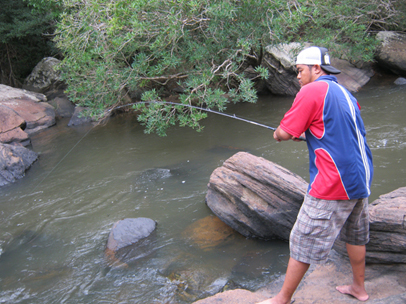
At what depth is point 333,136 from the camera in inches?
84.9

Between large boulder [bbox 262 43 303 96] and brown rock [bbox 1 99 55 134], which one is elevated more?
large boulder [bbox 262 43 303 96]

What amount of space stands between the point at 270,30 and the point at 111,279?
18.7 feet

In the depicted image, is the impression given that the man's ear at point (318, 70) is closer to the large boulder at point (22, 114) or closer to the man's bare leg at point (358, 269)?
the man's bare leg at point (358, 269)

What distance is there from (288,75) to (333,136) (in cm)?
1054

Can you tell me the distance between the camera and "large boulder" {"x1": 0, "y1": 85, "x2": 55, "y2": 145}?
31.9ft

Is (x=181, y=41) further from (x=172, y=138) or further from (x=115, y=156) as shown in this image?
(x=115, y=156)

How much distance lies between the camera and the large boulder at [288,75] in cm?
1181

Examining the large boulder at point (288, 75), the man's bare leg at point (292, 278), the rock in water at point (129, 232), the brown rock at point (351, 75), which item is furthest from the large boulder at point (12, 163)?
the brown rock at point (351, 75)

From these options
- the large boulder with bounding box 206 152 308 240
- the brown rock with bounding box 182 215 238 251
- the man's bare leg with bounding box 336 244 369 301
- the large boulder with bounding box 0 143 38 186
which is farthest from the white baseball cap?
the large boulder with bounding box 0 143 38 186

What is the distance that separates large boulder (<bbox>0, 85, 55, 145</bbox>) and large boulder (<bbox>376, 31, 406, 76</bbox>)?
40.2 ft

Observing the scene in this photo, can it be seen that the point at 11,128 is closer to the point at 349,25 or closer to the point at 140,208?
the point at 140,208

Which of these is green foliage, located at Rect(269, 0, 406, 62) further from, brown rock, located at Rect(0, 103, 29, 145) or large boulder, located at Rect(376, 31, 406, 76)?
brown rock, located at Rect(0, 103, 29, 145)

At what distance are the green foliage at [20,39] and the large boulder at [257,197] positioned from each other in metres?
12.7

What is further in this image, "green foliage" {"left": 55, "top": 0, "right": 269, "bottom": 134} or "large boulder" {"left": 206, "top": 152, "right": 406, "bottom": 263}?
"green foliage" {"left": 55, "top": 0, "right": 269, "bottom": 134}
